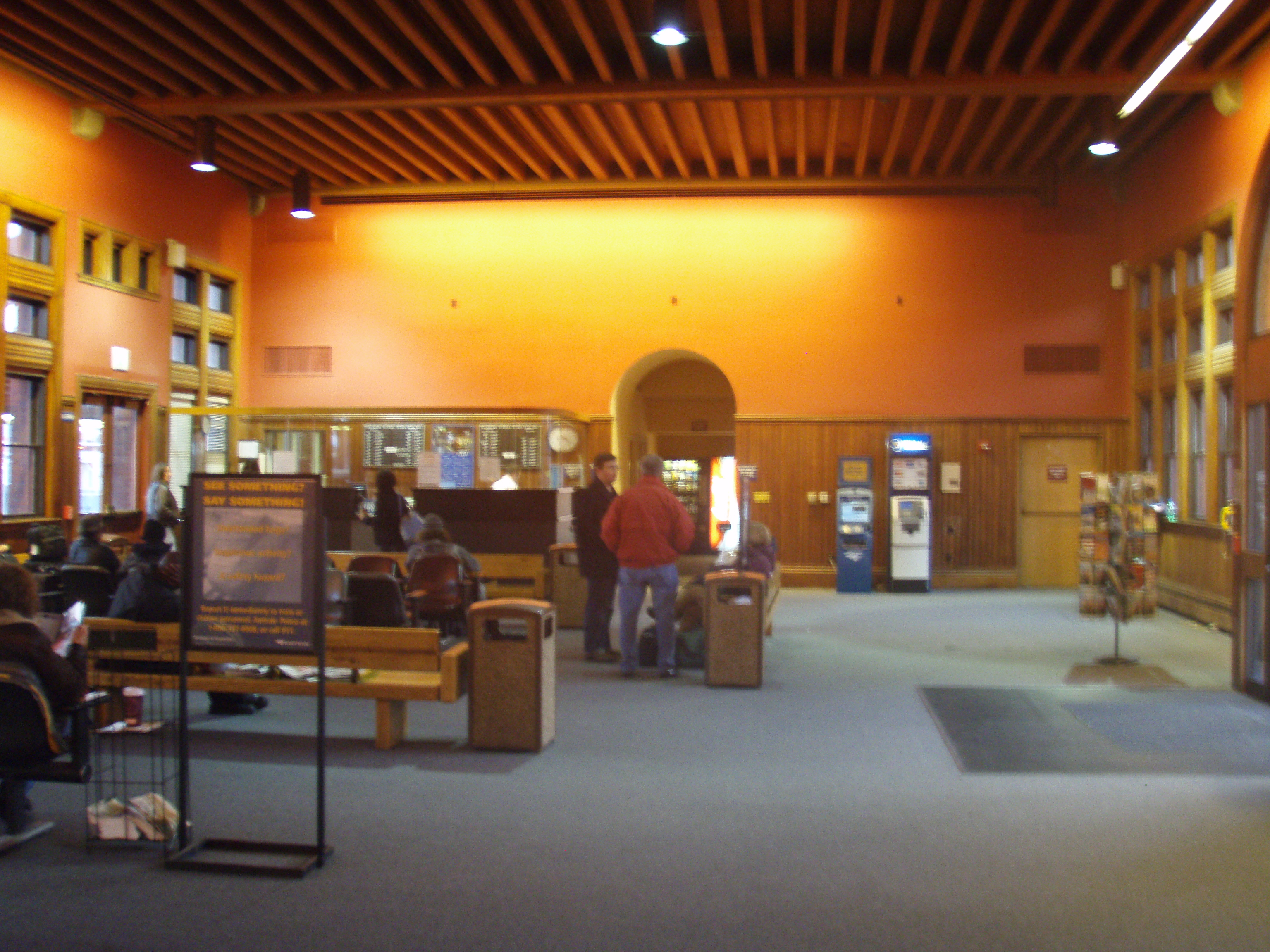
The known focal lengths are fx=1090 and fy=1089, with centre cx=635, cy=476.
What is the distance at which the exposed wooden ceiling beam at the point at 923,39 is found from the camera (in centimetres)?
915

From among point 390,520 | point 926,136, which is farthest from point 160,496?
point 926,136

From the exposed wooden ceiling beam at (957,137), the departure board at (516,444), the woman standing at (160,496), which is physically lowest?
the woman standing at (160,496)

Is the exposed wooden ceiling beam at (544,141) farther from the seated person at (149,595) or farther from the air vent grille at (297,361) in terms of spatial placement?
the seated person at (149,595)

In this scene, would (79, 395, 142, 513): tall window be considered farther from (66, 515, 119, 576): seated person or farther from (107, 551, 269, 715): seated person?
(107, 551, 269, 715): seated person

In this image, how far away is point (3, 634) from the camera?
4.15 m

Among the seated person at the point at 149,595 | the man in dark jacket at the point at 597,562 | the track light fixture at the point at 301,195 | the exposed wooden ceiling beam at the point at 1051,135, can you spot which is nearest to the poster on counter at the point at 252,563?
the seated person at the point at 149,595

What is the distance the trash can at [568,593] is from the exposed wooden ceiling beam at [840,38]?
5.27m

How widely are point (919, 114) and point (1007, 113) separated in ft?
3.59

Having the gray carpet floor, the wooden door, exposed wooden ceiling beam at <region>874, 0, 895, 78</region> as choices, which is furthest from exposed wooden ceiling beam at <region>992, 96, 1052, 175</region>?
the gray carpet floor

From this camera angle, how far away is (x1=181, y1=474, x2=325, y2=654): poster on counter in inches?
166

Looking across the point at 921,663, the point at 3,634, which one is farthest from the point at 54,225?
the point at 921,663

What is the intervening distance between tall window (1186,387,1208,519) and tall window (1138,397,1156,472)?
5.16 feet

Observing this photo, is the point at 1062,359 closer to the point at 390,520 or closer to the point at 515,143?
the point at 515,143

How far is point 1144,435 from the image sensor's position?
559 inches
